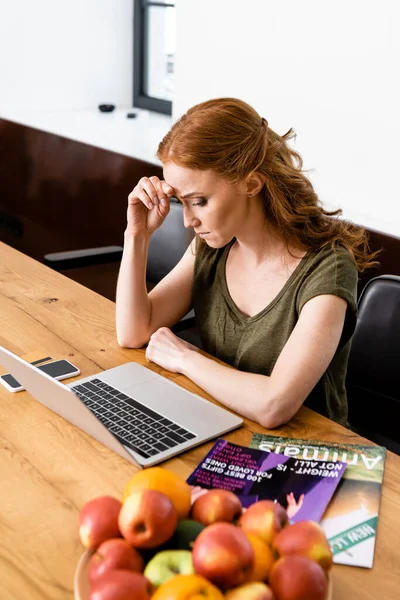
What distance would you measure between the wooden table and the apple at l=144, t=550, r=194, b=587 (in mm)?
200

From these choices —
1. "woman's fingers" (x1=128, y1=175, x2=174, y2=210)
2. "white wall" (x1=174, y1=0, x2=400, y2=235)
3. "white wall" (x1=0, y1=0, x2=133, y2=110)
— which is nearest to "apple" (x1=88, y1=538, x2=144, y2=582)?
"woman's fingers" (x1=128, y1=175, x2=174, y2=210)

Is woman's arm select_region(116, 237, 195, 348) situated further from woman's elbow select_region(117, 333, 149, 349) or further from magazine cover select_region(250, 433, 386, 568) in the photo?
magazine cover select_region(250, 433, 386, 568)

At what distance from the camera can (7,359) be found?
118 cm

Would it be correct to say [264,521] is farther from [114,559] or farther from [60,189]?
[60,189]

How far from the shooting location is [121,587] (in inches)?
26.2

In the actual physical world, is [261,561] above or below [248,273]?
above

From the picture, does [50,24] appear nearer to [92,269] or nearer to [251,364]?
[92,269]

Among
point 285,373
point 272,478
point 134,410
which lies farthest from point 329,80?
point 272,478

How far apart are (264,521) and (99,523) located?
0.56 ft

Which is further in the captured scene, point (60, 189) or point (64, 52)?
point (64, 52)

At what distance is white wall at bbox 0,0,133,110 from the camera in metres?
3.70

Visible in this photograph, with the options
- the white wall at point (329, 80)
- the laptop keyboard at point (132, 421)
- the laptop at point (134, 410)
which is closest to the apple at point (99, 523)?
the laptop at point (134, 410)

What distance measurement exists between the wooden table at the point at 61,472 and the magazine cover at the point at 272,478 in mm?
40

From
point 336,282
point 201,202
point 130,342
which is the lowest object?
point 130,342
